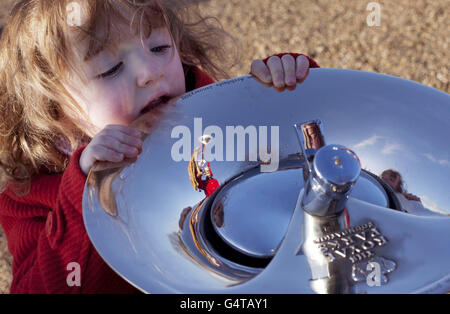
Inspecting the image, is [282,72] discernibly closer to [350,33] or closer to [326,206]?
[326,206]

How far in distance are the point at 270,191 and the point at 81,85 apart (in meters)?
0.48

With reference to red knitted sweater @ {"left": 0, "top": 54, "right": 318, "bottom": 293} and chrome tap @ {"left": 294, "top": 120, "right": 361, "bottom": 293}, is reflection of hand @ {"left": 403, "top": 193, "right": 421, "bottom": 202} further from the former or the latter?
red knitted sweater @ {"left": 0, "top": 54, "right": 318, "bottom": 293}

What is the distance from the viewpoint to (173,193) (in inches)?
26.4

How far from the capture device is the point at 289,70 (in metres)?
0.80

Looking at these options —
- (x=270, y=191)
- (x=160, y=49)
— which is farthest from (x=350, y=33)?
(x=270, y=191)

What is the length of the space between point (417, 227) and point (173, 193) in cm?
33

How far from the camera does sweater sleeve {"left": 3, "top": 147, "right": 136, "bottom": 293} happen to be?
84 cm

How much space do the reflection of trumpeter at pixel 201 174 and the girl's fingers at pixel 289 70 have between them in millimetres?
187

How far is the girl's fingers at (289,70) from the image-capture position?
77 centimetres

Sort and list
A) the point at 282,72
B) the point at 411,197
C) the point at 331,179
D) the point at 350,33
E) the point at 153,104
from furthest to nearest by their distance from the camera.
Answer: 1. the point at 350,33
2. the point at 153,104
3. the point at 282,72
4. the point at 411,197
5. the point at 331,179

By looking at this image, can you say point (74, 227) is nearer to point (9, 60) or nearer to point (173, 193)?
point (173, 193)

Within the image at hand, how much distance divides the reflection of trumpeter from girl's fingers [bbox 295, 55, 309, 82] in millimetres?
206

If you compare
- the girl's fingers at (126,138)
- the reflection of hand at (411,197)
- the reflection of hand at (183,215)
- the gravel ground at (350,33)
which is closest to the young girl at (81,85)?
the girl's fingers at (126,138)

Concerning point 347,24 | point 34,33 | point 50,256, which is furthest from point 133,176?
point 347,24
